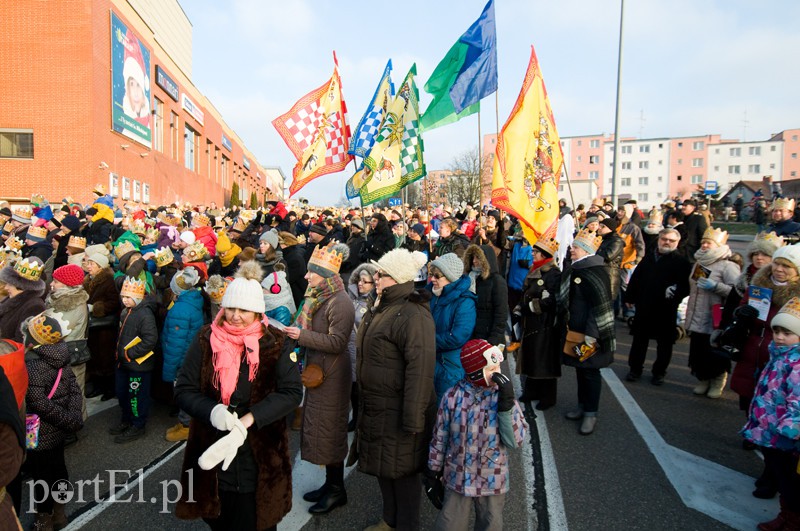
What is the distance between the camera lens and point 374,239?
457 inches

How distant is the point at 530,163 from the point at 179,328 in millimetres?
4828

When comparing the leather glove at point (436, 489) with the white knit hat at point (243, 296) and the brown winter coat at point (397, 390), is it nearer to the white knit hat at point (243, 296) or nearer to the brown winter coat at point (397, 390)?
the brown winter coat at point (397, 390)

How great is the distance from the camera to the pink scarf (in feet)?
9.61

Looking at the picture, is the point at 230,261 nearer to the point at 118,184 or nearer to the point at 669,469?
the point at 669,469

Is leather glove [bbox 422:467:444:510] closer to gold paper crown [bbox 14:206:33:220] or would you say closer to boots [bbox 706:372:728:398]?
boots [bbox 706:372:728:398]

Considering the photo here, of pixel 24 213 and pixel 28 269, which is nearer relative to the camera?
pixel 28 269

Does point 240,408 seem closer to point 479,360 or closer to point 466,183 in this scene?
point 479,360

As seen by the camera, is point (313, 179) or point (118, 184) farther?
point (118, 184)

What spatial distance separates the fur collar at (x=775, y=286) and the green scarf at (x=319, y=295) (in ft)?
12.8

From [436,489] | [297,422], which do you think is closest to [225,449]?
[436,489]

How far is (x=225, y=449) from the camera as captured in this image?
8.82 feet

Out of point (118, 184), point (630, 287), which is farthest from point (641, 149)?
point (630, 287)

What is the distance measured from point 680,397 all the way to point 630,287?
5.60 feet

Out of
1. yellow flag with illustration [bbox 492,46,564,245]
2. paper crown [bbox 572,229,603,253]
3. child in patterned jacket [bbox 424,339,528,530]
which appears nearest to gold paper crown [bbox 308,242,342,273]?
child in patterned jacket [bbox 424,339,528,530]
